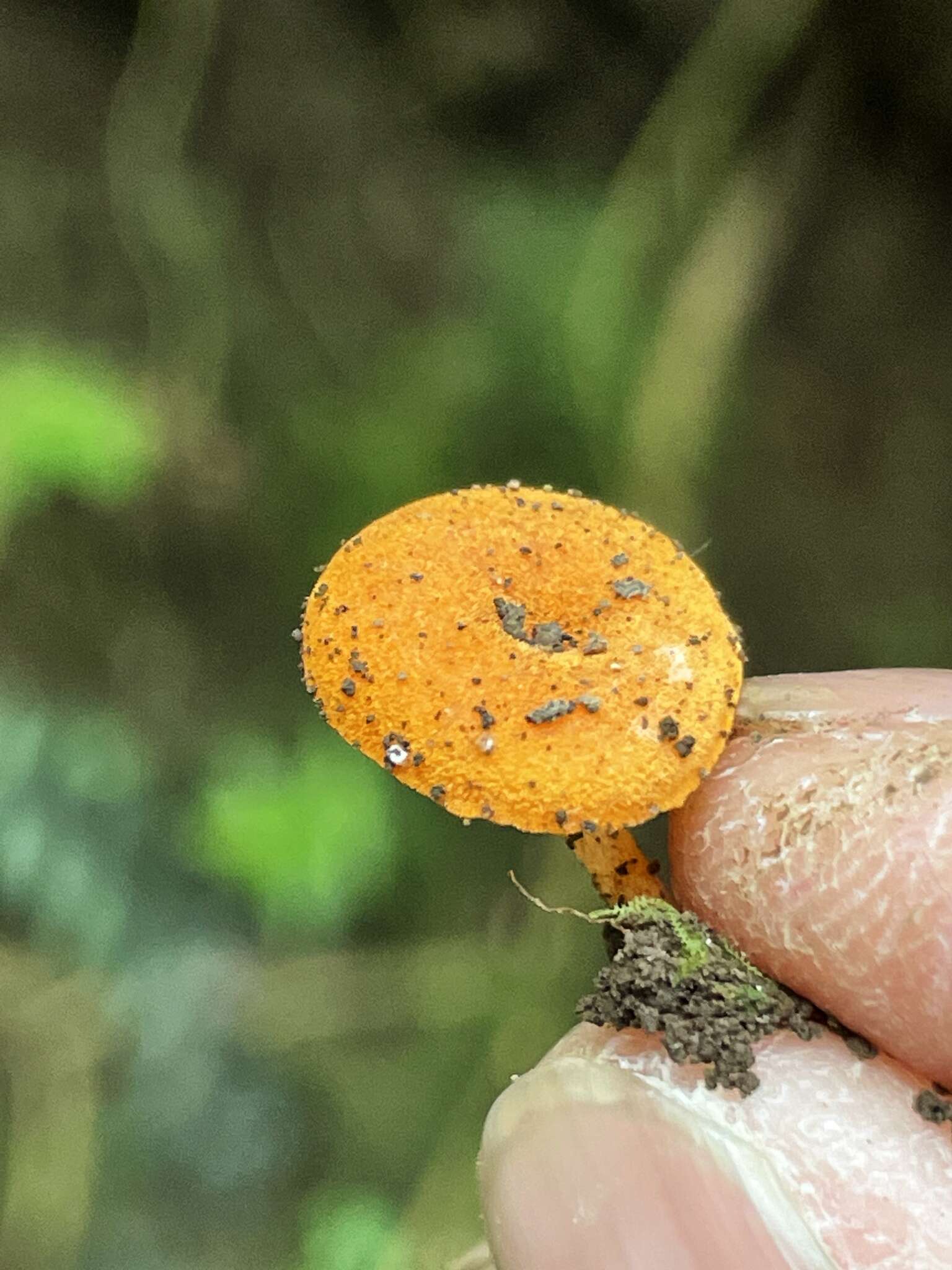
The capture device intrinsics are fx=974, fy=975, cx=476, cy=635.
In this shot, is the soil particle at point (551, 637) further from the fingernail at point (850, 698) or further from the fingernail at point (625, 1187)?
the fingernail at point (625, 1187)

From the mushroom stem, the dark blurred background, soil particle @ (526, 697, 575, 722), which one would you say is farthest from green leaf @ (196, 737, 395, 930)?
soil particle @ (526, 697, 575, 722)

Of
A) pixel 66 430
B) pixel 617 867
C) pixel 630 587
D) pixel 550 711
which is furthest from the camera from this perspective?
pixel 66 430

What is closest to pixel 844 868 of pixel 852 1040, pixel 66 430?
pixel 852 1040

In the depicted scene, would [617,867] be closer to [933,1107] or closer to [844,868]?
[844,868]

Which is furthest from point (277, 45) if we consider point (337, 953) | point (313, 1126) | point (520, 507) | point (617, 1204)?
point (313, 1126)

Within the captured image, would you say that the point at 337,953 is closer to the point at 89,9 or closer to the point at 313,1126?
the point at 313,1126

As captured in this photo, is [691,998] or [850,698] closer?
[691,998]

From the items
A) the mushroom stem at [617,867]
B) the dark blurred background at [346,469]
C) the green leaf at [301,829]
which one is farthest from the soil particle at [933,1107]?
the green leaf at [301,829]
